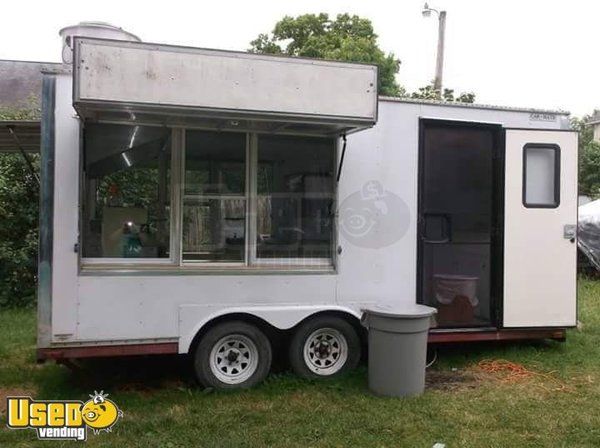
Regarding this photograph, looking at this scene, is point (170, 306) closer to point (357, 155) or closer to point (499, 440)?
point (357, 155)

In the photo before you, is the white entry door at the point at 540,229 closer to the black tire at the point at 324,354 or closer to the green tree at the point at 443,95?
the black tire at the point at 324,354

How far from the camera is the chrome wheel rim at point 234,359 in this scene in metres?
5.15

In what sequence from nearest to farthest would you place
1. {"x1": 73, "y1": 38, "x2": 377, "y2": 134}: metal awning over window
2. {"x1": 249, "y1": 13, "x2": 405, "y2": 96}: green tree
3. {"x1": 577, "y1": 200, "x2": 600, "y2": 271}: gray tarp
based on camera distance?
1. {"x1": 73, "y1": 38, "x2": 377, "y2": 134}: metal awning over window
2. {"x1": 577, "y1": 200, "x2": 600, "y2": 271}: gray tarp
3. {"x1": 249, "y1": 13, "x2": 405, "y2": 96}: green tree

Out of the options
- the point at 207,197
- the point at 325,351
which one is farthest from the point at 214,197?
the point at 325,351

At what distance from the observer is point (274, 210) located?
17.6ft

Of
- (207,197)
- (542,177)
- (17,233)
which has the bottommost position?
(17,233)

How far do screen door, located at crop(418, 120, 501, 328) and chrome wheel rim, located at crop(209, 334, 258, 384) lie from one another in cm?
180

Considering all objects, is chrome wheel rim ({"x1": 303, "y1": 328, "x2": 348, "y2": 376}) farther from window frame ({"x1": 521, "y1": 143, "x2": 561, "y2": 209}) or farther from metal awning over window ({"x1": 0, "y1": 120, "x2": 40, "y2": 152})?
metal awning over window ({"x1": 0, "y1": 120, "x2": 40, "y2": 152})

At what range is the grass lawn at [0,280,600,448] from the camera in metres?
4.20

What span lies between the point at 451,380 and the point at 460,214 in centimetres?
174

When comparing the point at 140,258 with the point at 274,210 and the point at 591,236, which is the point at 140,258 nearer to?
the point at 274,210

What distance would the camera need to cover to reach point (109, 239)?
500 centimetres

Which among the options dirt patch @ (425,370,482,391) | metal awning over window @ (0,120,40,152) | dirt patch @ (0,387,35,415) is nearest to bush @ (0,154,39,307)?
metal awning over window @ (0,120,40,152)

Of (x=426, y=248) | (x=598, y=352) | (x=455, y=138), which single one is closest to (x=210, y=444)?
(x=426, y=248)
